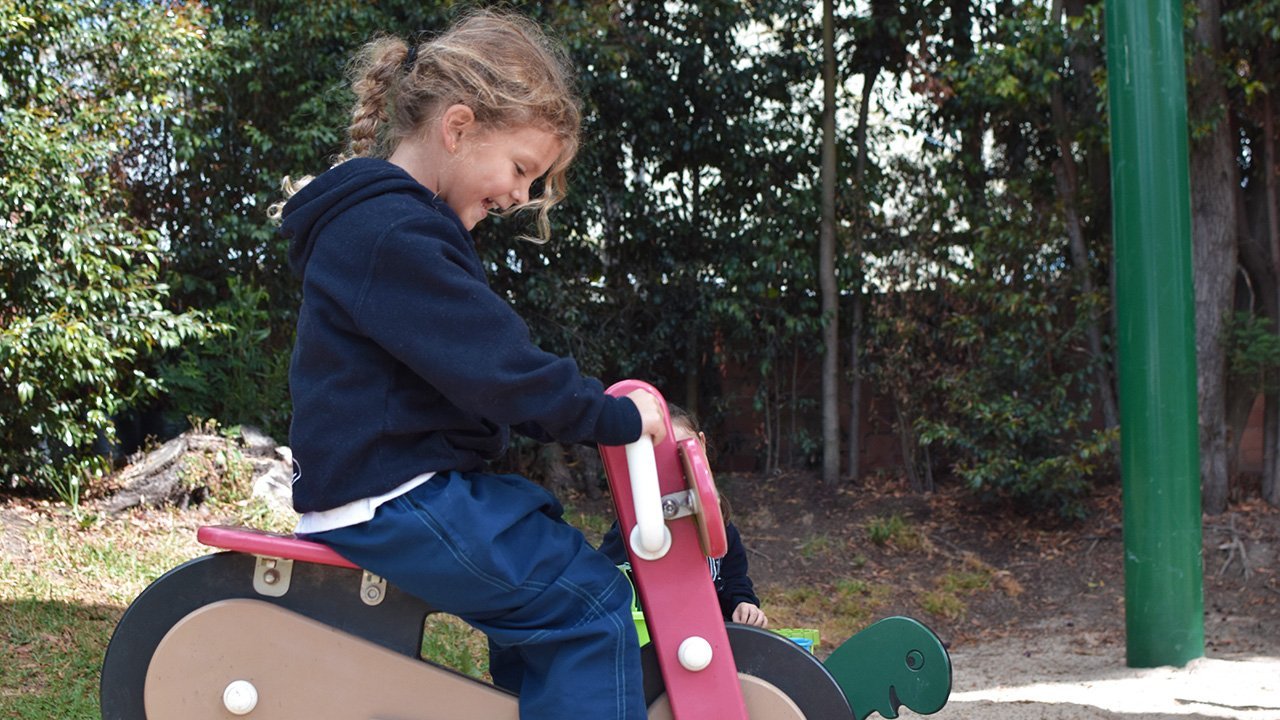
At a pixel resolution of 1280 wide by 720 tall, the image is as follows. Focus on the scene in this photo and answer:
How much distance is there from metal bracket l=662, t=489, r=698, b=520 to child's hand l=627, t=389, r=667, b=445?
0.34 feet

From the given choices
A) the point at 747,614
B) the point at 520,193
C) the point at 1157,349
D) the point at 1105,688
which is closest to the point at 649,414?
the point at 520,193

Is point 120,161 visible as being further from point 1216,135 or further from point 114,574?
point 1216,135

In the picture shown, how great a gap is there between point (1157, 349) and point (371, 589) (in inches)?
133

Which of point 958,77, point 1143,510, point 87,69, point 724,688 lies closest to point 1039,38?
point 958,77

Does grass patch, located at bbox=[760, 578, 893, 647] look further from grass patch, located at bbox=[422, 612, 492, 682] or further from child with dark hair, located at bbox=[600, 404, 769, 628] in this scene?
child with dark hair, located at bbox=[600, 404, 769, 628]

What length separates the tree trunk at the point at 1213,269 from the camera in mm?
6559

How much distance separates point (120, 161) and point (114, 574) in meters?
3.37

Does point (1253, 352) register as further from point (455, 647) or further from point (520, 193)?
point (520, 193)

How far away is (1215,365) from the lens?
659 cm

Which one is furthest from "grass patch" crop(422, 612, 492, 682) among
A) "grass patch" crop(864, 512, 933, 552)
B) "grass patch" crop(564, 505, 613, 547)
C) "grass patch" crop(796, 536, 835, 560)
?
"grass patch" crop(864, 512, 933, 552)

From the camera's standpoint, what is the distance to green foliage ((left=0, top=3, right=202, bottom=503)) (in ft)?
17.3

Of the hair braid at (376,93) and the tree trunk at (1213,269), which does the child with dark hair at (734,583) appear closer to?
the hair braid at (376,93)

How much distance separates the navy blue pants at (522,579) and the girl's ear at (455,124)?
1.81ft

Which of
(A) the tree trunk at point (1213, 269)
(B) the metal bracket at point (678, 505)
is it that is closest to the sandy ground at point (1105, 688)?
(A) the tree trunk at point (1213, 269)
